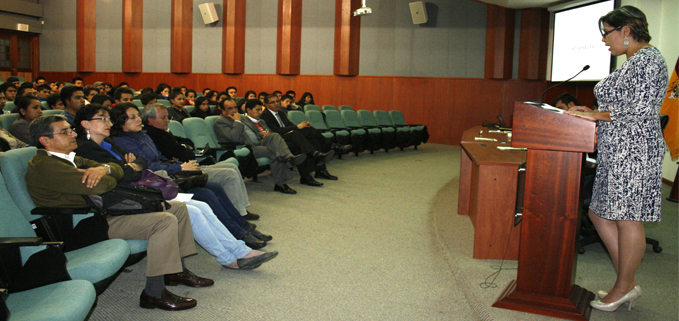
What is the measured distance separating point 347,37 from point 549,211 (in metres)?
9.69

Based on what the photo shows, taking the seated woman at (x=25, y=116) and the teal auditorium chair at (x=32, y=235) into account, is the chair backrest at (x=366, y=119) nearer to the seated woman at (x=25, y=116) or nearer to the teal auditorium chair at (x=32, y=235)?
the seated woman at (x=25, y=116)

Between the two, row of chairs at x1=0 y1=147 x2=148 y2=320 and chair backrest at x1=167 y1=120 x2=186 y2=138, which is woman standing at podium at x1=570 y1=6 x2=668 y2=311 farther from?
chair backrest at x1=167 y1=120 x2=186 y2=138

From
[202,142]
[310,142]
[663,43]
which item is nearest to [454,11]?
[663,43]

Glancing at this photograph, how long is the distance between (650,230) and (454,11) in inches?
317

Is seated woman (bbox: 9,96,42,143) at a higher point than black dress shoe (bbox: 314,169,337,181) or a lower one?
higher

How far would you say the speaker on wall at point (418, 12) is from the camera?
1070 cm

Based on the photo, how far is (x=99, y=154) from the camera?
267 cm

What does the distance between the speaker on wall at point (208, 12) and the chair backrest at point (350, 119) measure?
5.86 metres

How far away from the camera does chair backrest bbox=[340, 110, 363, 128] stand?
8.63 m

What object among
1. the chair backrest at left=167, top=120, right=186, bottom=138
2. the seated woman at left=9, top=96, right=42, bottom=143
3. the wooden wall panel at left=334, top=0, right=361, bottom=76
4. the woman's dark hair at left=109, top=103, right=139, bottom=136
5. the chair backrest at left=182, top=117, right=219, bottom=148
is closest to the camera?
the woman's dark hair at left=109, top=103, right=139, bottom=136

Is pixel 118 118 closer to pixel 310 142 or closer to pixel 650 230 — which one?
pixel 310 142

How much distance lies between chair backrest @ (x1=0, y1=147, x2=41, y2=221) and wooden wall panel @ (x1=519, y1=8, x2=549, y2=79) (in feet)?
32.5

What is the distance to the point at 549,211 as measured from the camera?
2236 mm

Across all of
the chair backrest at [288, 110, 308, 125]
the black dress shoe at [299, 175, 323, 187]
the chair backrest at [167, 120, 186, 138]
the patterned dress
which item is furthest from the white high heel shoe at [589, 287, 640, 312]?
the chair backrest at [288, 110, 308, 125]
